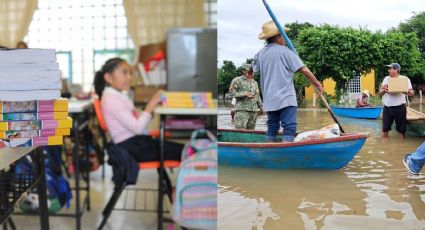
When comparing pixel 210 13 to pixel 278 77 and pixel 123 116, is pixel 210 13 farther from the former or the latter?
pixel 123 116

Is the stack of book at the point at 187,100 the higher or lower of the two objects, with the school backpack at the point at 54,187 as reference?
higher

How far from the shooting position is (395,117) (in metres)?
1.77

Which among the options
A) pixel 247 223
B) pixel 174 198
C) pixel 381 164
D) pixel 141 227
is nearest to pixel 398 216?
pixel 381 164

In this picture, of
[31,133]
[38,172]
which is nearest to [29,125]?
[31,133]

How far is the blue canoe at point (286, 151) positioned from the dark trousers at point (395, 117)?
0.08 metres

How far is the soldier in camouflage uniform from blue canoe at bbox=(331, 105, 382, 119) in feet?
0.85

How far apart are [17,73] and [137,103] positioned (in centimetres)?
63

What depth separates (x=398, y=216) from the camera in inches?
72.5

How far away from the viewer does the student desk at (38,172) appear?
151 cm

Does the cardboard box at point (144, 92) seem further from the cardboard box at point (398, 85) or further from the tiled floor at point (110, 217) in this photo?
the cardboard box at point (398, 85)

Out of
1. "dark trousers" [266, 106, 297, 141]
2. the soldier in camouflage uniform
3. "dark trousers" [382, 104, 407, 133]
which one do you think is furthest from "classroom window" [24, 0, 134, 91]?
"dark trousers" [382, 104, 407, 133]

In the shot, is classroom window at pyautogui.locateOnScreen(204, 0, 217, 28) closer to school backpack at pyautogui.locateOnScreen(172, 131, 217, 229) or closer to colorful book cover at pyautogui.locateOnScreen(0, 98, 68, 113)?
school backpack at pyautogui.locateOnScreen(172, 131, 217, 229)

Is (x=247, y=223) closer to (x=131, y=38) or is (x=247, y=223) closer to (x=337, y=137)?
(x=337, y=137)

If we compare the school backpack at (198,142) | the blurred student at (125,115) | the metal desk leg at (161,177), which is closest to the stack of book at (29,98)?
the blurred student at (125,115)
